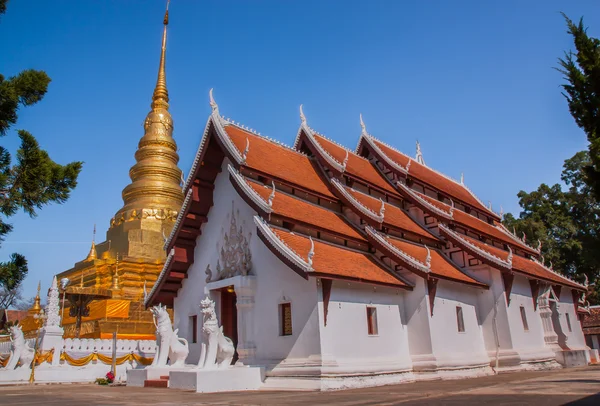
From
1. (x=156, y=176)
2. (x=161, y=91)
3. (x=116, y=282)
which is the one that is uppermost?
(x=161, y=91)

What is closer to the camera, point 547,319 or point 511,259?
point 511,259

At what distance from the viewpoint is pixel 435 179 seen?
21.8m

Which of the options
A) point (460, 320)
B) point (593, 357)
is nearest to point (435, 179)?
point (460, 320)

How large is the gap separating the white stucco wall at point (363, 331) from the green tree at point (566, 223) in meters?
19.5

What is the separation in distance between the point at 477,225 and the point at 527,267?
2556 mm

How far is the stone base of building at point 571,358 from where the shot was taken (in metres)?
17.3

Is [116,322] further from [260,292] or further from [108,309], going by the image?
[260,292]

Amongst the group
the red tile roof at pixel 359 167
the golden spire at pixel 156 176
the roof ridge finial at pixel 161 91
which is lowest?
the red tile roof at pixel 359 167

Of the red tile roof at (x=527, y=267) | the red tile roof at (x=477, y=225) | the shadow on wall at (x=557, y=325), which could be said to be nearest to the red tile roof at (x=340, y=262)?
the red tile roof at (x=477, y=225)

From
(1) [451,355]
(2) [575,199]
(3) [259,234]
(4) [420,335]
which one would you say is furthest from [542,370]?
(2) [575,199]

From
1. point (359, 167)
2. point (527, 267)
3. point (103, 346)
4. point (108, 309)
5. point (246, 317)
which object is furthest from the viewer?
point (108, 309)

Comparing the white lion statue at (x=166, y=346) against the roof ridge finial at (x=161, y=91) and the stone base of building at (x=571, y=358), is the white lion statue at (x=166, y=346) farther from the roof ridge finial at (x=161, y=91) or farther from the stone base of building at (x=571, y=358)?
the roof ridge finial at (x=161, y=91)

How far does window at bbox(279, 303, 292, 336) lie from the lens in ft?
39.8

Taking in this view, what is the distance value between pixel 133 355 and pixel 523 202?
29389mm
